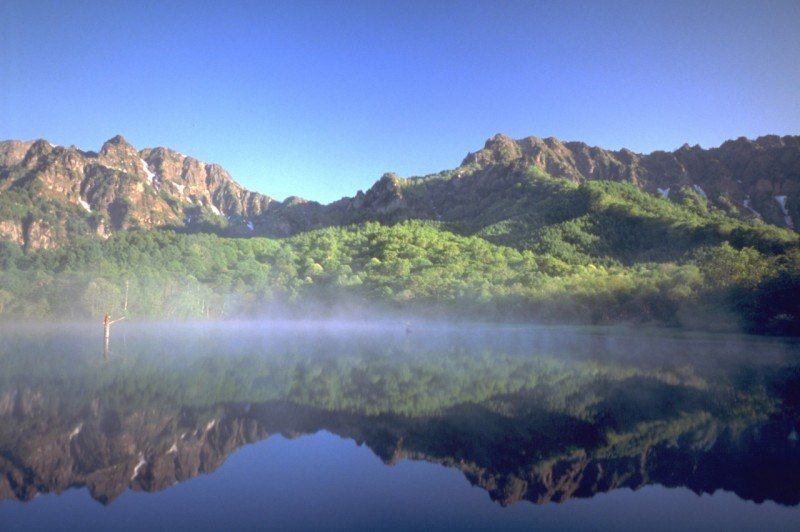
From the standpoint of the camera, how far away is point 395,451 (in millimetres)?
10734

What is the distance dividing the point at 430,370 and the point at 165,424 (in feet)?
39.2

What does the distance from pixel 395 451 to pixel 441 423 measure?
7.66ft

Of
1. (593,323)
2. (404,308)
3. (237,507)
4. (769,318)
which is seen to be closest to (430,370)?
(237,507)

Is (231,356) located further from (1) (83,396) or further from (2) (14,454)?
(2) (14,454)

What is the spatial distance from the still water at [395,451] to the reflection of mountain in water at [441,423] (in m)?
0.06

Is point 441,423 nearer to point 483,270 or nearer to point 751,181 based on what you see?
point 483,270

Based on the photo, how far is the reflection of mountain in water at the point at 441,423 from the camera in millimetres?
9273

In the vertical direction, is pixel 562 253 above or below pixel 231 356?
above

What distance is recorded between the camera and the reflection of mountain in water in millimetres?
9273

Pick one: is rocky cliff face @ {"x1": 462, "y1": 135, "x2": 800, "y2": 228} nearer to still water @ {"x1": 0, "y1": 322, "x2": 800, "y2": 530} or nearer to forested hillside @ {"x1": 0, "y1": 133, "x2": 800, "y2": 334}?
forested hillside @ {"x1": 0, "y1": 133, "x2": 800, "y2": 334}

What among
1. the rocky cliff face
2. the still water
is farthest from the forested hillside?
the rocky cliff face

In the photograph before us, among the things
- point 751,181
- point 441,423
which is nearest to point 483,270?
point 441,423

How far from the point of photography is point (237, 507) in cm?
807

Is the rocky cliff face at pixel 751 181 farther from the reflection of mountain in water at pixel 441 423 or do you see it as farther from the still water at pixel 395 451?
the still water at pixel 395 451
